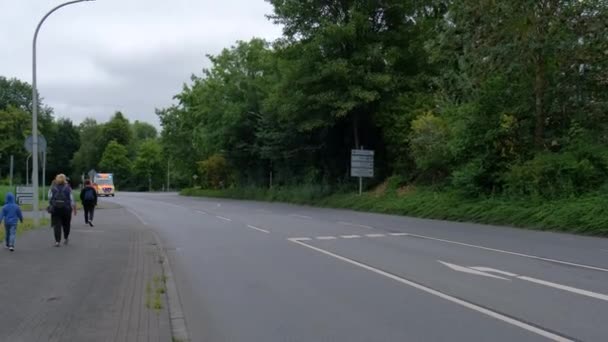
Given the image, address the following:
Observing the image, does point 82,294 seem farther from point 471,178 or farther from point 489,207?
point 471,178

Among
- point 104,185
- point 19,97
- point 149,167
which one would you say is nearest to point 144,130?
point 149,167

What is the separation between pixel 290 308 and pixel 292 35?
31.2 metres

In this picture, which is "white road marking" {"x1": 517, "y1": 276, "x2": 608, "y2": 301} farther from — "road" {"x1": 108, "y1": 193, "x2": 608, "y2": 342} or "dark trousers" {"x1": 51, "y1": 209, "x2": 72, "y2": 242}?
"dark trousers" {"x1": 51, "y1": 209, "x2": 72, "y2": 242}

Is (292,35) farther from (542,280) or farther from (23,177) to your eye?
(23,177)

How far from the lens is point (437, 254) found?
13.2 metres

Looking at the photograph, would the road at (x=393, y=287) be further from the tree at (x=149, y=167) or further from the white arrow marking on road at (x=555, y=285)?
the tree at (x=149, y=167)

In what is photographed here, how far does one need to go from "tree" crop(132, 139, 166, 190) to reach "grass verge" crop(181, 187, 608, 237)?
84118mm

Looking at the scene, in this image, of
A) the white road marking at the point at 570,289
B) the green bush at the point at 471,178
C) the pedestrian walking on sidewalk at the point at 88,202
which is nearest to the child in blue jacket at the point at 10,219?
the pedestrian walking on sidewalk at the point at 88,202

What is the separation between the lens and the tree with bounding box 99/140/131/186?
122812 millimetres

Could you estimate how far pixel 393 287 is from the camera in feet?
30.5

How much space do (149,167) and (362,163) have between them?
299 feet

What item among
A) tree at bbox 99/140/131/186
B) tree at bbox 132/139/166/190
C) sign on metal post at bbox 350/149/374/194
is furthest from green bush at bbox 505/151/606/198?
tree at bbox 99/140/131/186

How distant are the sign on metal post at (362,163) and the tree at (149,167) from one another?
3403 inches

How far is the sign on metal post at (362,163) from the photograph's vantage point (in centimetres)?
3519
